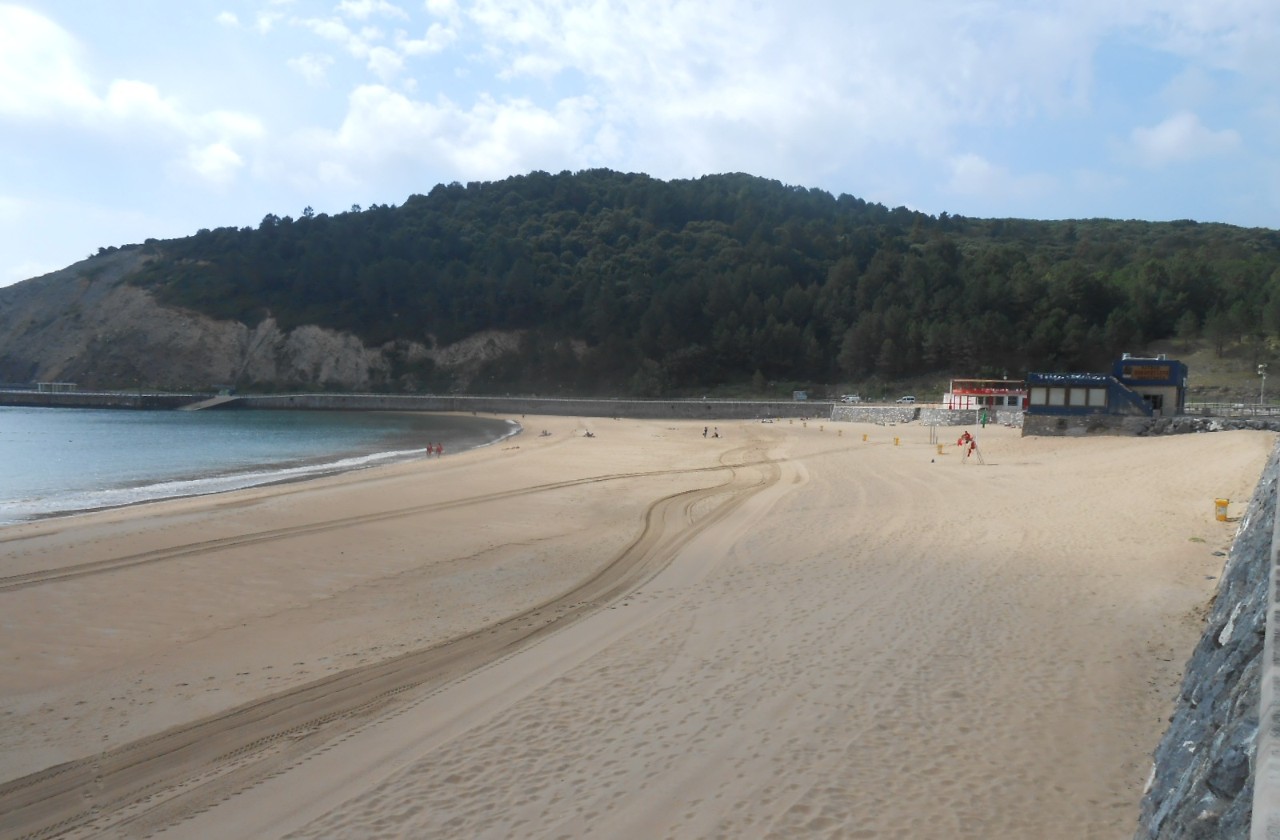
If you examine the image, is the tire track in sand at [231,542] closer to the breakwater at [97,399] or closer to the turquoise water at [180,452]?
the turquoise water at [180,452]

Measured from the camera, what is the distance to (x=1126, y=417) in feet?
94.4

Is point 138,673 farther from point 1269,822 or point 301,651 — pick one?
point 1269,822

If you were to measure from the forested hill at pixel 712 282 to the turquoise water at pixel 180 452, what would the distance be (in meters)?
26.3

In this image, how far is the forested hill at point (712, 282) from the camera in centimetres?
6450

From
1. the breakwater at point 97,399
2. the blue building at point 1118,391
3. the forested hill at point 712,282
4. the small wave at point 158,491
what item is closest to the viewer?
the small wave at point 158,491

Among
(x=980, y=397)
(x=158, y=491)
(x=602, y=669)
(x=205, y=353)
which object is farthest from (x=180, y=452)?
(x=205, y=353)

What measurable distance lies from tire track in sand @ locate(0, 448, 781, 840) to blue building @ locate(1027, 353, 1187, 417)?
83.1ft

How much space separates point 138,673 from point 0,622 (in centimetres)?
272

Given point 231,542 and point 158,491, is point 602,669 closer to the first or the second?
point 231,542

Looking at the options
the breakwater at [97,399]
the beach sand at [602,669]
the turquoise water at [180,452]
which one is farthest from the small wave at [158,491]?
the breakwater at [97,399]

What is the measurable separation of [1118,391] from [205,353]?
89.0 metres

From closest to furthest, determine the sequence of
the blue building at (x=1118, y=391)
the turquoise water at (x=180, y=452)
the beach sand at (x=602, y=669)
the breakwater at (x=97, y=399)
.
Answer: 1. the beach sand at (x=602, y=669)
2. the turquoise water at (x=180, y=452)
3. the blue building at (x=1118, y=391)
4. the breakwater at (x=97, y=399)

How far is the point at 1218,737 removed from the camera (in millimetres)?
2973

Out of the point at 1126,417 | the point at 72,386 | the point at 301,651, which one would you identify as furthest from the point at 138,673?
the point at 72,386
